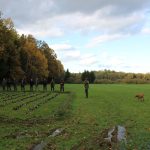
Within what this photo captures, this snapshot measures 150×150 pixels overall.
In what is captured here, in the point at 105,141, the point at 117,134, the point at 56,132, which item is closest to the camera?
the point at 105,141

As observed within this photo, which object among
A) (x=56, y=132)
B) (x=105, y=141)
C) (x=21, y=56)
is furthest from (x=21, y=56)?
(x=105, y=141)

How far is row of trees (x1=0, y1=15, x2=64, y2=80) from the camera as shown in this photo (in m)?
86.9

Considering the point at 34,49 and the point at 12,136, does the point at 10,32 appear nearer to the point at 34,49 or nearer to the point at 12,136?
the point at 34,49

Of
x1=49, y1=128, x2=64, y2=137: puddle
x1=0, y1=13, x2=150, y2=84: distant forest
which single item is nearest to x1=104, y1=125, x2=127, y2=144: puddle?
x1=49, y1=128, x2=64, y2=137: puddle

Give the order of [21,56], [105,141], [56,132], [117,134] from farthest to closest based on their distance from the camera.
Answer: [21,56]
[56,132]
[117,134]
[105,141]

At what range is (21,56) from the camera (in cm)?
11162

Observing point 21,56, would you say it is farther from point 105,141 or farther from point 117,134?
point 105,141

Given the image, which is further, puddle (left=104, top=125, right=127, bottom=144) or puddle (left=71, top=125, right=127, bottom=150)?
puddle (left=104, top=125, right=127, bottom=144)

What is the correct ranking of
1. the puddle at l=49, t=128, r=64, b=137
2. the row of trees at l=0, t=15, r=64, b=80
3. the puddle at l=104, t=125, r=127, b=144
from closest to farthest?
the puddle at l=104, t=125, r=127, b=144, the puddle at l=49, t=128, r=64, b=137, the row of trees at l=0, t=15, r=64, b=80

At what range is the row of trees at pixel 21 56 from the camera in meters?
86.9

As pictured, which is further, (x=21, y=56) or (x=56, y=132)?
(x=21, y=56)

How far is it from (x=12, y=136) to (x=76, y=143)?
11.7 ft

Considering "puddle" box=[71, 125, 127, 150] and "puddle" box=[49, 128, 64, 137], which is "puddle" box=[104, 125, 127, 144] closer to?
"puddle" box=[71, 125, 127, 150]

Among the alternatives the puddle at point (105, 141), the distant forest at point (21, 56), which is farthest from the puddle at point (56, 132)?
the distant forest at point (21, 56)
